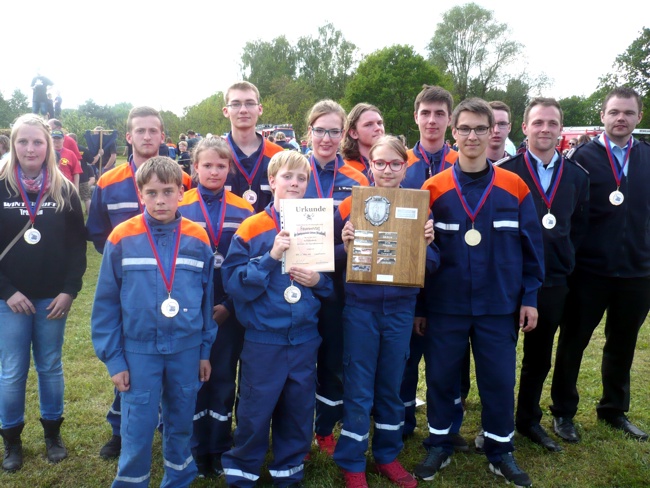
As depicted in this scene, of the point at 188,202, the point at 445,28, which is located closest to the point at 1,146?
the point at 188,202

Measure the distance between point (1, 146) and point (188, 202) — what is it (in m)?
6.75

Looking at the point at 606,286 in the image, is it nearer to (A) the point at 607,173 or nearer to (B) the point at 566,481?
(A) the point at 607,173

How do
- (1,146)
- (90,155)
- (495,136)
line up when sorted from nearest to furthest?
1. (495,136)
2. (1,146)
3. (90,155)

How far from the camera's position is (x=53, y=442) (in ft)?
13.2

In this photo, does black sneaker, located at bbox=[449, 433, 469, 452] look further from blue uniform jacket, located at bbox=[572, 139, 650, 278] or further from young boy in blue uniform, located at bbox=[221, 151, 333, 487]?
blue uniform jacket, located at bbox=[572, 139, 650, 278]

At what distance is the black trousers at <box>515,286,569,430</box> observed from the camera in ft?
13.7

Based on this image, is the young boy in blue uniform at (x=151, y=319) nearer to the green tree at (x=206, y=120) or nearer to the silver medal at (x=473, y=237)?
the silver medal at (x=473, y=237)

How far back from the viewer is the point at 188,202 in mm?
3734

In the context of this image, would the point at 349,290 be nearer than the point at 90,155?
Yes

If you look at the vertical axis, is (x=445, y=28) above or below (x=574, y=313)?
above

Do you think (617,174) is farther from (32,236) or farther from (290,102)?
(290,102)

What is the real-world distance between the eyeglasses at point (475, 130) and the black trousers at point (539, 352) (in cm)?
137

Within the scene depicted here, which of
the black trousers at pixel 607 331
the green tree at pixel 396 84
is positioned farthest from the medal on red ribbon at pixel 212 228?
the green tree at pixel 396 84

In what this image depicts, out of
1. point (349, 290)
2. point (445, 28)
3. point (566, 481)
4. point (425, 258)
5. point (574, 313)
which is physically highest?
point (445, 28)
